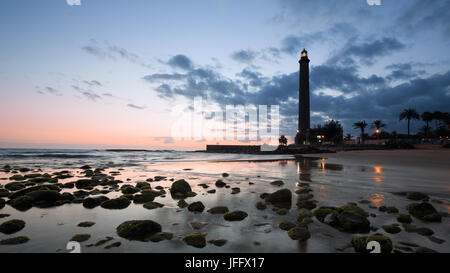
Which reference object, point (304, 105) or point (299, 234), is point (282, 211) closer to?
point (299, 234)

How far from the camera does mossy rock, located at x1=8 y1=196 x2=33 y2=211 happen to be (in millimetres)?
5617

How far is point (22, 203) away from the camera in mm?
5777

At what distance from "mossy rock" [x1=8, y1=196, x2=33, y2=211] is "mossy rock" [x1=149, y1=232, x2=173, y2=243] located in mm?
4524

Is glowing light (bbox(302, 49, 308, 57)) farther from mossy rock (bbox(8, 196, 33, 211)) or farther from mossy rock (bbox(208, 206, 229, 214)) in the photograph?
mossy rock (bbox(8, 196, 33, 211))

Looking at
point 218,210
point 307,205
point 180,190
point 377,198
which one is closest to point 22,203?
point 180,190

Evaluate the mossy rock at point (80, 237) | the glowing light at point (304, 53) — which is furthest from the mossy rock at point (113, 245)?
the glowing light at point (304, 53)

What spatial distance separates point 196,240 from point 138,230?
46.9 inches

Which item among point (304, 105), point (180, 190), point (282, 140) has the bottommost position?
point (180, 190)

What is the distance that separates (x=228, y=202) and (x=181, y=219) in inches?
74.1

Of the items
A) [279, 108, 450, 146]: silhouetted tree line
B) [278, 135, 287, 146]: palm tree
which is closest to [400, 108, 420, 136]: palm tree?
[279, 108, 450, 146]: silhouetted tree line

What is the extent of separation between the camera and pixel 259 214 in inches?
196

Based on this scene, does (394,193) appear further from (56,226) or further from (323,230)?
(56,226)

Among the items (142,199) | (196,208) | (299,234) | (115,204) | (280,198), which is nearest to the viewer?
(299,234)

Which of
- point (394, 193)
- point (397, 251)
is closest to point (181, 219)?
point (397, 251)
